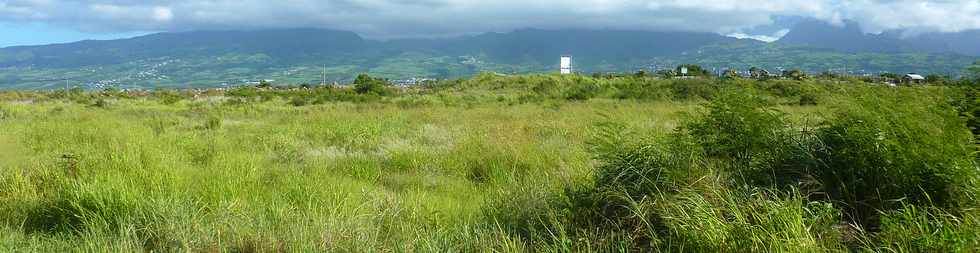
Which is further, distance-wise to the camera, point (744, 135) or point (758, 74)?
point (758, 74)

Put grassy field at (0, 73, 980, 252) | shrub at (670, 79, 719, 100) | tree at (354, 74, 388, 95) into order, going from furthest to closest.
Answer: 1. tree at (354, 74, 388, 95)
2. shrub at (670, 79, 719, 100)
3. grassy field at (0, 73, 980, 252)

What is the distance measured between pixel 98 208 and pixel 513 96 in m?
32.8

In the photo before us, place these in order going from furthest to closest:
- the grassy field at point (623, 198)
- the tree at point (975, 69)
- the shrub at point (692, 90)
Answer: the shrub at point (692, 90), the tree at point (975, 69), the grassy field at point (623, 198)

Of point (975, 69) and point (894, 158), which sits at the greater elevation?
point (975, 69)

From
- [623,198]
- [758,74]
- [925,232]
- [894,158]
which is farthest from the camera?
[758,74]

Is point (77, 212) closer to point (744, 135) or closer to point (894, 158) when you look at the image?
point (744, 135)

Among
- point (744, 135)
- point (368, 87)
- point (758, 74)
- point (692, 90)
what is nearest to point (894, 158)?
point (744, 135)

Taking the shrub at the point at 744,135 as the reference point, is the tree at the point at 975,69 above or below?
above

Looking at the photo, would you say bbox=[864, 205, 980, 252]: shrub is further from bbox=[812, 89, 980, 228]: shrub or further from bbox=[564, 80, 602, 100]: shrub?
bbox=[564, 80, 602, 100]: shrub

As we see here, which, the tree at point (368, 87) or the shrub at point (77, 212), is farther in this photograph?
the tree at point (368, 87)

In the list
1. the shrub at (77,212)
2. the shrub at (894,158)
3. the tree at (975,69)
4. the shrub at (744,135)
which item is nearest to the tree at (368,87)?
the shrub at (77,212)

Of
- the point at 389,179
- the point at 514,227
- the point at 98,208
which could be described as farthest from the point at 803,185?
the point at 98,208

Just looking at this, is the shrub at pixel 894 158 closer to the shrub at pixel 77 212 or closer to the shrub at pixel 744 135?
the shrub at pixel 744 135

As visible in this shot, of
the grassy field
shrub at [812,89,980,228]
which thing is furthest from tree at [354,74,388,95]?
shrub at [812,89,980,228]
